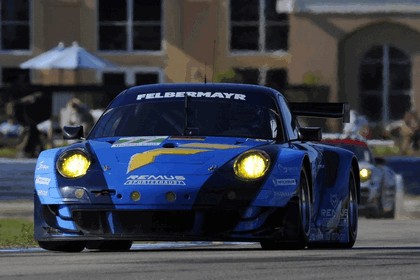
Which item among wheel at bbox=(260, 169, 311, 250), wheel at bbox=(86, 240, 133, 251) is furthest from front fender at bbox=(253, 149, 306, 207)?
wheel at bbox=(86, 240, 133, 251)

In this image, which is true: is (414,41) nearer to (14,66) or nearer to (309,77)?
(309,77)

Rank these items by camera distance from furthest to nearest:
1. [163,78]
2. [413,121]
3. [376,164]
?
[163,78]
[413,121]
[376,164]

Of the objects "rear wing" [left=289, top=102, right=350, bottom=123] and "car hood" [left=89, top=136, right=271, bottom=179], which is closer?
"car hood" [left=89, top=136, right=271, bottom=179]

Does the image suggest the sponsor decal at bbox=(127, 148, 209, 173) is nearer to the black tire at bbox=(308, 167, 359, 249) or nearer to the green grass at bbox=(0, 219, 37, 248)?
the black tire at bbox=(308, 167, 359, 249)

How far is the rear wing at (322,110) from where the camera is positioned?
15195mm

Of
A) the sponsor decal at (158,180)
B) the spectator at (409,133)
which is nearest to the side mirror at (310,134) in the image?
the sponsor decal at (158,180)

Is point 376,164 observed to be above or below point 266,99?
below

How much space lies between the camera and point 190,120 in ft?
44.7

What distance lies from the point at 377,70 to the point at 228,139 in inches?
1322

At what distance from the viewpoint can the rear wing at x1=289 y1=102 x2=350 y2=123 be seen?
598 inches

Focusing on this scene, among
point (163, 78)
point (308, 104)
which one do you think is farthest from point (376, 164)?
point (163, 78)

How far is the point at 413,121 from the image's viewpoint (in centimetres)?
4100

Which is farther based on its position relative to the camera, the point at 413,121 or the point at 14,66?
the point at 14,66

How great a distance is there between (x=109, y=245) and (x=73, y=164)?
5.09 feet
